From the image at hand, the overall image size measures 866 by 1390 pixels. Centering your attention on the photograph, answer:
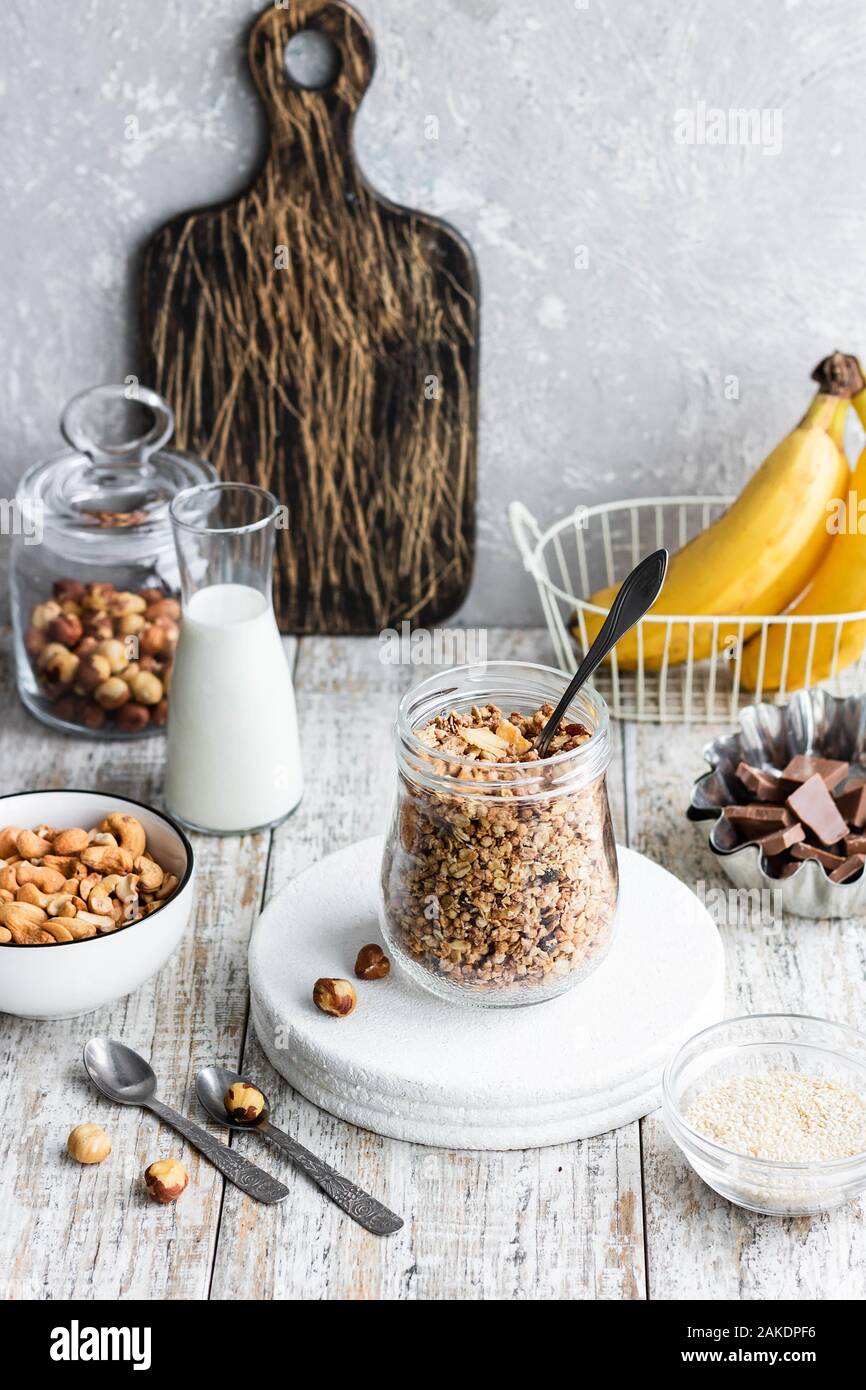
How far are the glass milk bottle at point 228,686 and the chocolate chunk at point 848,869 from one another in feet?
1.43

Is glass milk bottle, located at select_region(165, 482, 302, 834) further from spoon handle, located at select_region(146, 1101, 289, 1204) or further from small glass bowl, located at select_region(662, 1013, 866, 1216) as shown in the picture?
small glass bowl, located at select_region(662, 1013, 866, 1216)

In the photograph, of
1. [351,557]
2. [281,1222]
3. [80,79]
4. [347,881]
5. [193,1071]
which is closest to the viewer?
[281,1222]

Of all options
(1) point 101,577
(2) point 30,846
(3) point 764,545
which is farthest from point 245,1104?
(3) point 764,545

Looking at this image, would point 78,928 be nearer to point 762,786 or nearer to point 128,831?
point 128,831

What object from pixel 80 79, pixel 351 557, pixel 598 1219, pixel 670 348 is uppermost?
pixel 80 79

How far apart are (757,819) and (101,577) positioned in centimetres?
60

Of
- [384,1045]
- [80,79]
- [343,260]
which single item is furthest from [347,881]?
[80,79]

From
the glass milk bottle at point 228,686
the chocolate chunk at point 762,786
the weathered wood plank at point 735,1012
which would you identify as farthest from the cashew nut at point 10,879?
the chocolate chunk at point 762,786

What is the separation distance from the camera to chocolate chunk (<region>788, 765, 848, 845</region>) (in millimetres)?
1129

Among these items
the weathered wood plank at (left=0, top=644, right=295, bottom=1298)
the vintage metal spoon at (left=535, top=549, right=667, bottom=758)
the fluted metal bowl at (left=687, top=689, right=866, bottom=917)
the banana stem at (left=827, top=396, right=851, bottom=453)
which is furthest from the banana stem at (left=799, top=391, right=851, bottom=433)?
the weathered wood plank at (left=0, top=644, right=295, bottom=1298)

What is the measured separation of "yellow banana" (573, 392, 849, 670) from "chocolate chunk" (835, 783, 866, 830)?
27 cm

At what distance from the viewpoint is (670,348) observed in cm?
143

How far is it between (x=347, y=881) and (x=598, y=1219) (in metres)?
0.32

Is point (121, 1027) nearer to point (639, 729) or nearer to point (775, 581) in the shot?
point (639, 729)
